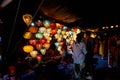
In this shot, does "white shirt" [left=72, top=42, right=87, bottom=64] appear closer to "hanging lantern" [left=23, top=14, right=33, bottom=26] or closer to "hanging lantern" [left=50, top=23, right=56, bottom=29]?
"hanging lantern" [left=23, top=14, right=33, bottom=26]

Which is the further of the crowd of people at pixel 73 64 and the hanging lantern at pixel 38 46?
the hanging lantern at pixel 38 46

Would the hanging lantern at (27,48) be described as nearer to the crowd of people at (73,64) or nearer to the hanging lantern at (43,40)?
the crowd of people at (73,64)

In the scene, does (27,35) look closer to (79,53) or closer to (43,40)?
(43,40)

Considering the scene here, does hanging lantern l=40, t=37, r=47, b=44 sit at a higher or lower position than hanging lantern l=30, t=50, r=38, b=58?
higher

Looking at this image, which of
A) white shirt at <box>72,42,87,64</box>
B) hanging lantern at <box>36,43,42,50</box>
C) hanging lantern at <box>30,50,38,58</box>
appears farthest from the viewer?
hanging lantern at <box>36,43,42,50</box>

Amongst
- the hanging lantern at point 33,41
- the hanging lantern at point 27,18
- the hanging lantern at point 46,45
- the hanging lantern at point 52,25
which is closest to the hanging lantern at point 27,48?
the hanging lantern at point 33,41

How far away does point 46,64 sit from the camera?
14.3m

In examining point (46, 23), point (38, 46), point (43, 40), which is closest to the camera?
point (38, 46)

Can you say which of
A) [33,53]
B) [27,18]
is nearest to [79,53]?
[27,18]

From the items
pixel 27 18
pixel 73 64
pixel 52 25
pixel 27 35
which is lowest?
pixel 73 64

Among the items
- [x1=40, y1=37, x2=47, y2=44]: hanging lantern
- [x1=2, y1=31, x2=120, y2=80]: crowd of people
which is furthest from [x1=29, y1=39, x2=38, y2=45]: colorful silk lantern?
[x1=2, y1=31, x2=120, y2=80]: crowd of people

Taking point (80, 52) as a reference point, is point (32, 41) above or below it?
above

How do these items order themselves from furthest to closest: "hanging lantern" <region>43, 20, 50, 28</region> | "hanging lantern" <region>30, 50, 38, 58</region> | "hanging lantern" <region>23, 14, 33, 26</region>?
"hanging lantern" <region>43, 20, 50, 28</region> < "hanging lantern" <region>30, 50, 38, 58</region> < "hanging lantern" <region>23, 14, 33, 26</region>

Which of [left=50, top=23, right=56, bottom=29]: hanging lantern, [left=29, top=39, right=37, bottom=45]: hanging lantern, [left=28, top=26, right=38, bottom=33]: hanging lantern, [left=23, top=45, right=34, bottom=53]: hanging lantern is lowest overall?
[left=23, top=45, right=34, bottom=53]: hanging lantern
